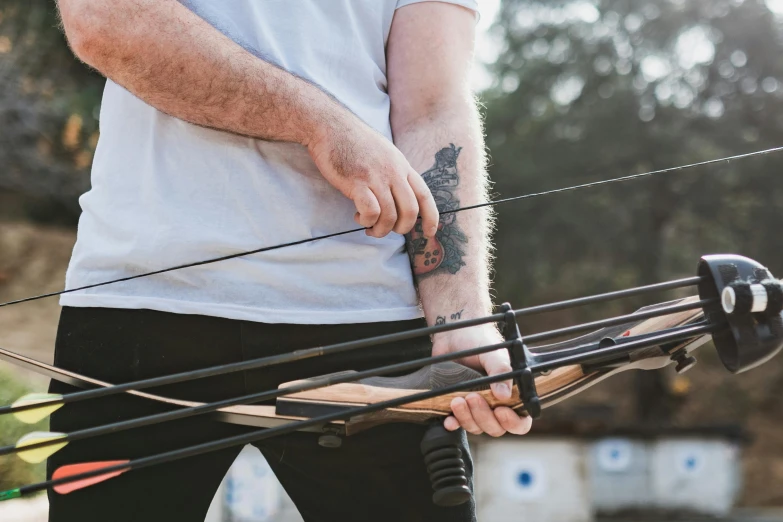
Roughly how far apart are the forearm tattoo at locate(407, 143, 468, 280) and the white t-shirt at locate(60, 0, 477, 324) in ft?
0.24

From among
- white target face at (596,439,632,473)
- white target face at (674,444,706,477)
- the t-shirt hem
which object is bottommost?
white target face at (674,444,706,477)

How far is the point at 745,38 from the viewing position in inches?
521

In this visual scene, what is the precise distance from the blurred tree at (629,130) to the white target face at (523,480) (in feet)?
15.4

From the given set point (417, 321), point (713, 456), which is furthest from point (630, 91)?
point (417, 321)

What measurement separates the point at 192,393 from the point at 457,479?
43cm

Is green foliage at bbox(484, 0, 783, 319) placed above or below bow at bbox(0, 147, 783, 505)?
above

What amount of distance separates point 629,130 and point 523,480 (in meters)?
6.26

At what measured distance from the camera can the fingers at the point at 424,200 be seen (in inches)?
48.0

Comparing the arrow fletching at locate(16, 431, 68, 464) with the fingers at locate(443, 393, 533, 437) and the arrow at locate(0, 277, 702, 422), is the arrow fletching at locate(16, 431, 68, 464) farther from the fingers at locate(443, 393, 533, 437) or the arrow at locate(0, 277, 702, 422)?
the fingers at locate(443, 393, 533, 437)

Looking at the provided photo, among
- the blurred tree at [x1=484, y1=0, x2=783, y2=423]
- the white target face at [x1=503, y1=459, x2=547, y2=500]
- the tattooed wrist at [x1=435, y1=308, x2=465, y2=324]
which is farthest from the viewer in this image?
the blurred tree at [x1=484, y1=0, x2=783, y2=423]

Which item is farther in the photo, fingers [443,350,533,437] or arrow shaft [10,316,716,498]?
fingers [443,350,533,437]

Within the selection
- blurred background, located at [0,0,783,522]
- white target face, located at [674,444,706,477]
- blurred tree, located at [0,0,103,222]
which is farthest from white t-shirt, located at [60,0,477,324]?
blurred tree, located at [0,0,103,222]

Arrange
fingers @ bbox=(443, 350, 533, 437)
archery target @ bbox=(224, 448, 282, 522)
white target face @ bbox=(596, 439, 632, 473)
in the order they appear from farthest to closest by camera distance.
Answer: white target face @ bbox=(596, 439, 632, 473), archery target @ bbox=(224, 448, 282, 522), fingers @ bbox=(443, 350, 533, 437)

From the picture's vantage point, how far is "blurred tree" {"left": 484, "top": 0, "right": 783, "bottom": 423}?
13227 mm
